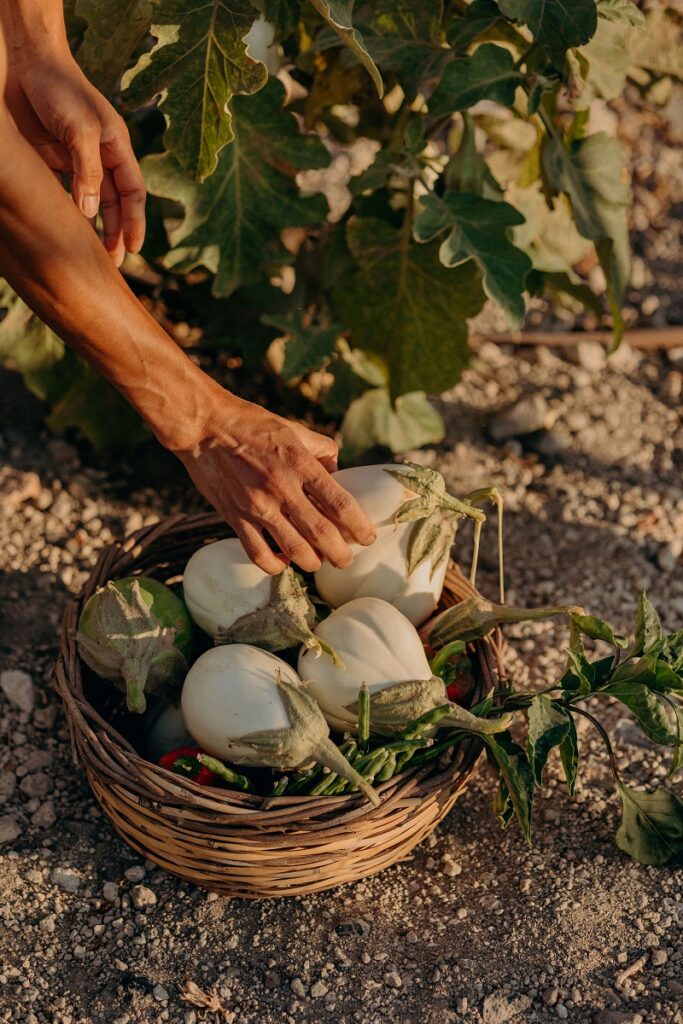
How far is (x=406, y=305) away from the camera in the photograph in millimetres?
2229

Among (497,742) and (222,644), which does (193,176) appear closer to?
(222,644)

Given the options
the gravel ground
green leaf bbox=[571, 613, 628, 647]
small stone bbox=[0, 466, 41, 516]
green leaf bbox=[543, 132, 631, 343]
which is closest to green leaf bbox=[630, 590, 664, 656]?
green leaf bbox=[571, 613, 628, 647]

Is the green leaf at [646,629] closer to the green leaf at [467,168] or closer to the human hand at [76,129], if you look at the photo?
the green leaf at [467,168]

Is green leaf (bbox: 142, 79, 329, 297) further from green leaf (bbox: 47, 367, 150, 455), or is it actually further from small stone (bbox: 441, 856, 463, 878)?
small stone (bbox: 441, 856, 463, 878)

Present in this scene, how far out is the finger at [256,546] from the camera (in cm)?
161

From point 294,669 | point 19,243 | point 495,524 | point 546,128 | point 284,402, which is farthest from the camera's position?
point 284,402

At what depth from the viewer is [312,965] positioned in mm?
1673

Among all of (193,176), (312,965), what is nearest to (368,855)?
(312,965)

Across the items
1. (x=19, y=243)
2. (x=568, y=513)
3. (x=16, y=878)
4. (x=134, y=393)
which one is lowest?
(x=568, y=513)

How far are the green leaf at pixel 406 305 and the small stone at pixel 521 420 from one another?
374 millimetres

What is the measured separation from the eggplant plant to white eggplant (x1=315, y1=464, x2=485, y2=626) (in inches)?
15.5

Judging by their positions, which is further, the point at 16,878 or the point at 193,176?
the point at 193,176

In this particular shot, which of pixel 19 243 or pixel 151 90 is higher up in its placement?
pixel 19 243

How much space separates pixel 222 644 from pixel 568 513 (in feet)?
3.32
